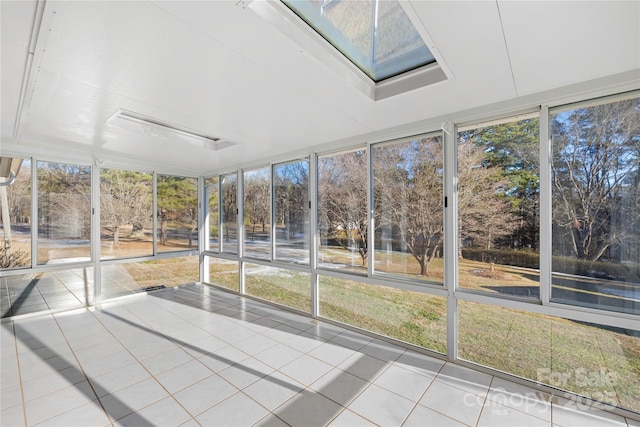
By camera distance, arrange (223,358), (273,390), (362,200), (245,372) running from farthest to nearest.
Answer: (362,200), (223,358), (245,372), (273,390)

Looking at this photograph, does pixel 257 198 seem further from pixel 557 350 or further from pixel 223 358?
pixel 557 350

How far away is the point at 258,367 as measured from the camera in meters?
2.60

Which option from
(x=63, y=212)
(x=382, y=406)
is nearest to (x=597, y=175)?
(x=382, y=406)

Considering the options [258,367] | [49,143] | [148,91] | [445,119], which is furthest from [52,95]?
[445,119]

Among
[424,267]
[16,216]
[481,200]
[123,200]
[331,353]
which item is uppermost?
[123,200]

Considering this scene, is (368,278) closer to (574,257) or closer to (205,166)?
(574,257)

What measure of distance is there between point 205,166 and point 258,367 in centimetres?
382

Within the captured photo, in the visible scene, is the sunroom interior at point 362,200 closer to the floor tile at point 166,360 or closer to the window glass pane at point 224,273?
the floor tile at point 166,360

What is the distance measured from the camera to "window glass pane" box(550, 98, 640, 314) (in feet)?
6.52

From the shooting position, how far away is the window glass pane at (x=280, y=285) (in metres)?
4.08

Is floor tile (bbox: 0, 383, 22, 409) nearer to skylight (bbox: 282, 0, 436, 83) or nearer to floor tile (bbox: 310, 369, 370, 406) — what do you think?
floor tile (bbox: 310, 369, 370, 406)

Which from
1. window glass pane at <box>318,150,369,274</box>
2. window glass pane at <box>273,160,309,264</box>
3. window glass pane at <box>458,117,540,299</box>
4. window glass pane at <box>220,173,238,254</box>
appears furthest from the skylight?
window glass pane at <box>220,173,238,254</box>

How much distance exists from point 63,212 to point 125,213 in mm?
795

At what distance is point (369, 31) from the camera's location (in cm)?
170
